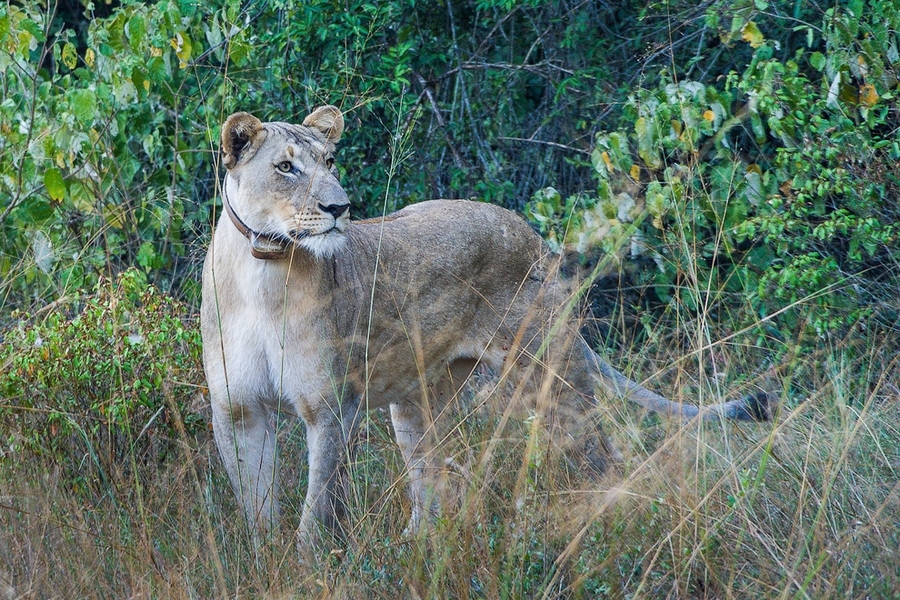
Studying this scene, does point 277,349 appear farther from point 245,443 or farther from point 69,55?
point 69,55

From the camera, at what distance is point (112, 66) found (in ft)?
18.7

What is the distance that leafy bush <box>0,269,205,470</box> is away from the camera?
4.39m

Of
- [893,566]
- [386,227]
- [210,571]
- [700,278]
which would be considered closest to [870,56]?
[700,278]

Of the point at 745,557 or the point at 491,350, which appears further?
the point at 491,350

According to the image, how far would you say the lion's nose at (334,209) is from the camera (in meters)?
3.85

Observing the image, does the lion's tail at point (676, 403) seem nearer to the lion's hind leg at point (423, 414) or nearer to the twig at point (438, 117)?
the lion's hind leg at point (423, 414)

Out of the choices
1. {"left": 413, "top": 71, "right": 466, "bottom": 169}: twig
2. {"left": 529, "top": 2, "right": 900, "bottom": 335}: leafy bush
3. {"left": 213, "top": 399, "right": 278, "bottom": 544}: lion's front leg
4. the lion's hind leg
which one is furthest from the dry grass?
{"left": 413, "top": 71, "right": 466, "bottom": 169}: twig

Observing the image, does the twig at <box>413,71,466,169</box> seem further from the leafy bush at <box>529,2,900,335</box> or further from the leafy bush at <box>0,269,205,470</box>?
the leafy bush at <box>0,269,205,470</box>

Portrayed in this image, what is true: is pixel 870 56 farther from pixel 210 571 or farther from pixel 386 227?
pixel 210 571

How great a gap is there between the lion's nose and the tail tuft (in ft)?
5.19

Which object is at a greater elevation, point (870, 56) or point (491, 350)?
point (870, 56)

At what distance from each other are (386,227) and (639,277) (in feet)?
6.91

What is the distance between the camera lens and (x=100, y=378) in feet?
14.9

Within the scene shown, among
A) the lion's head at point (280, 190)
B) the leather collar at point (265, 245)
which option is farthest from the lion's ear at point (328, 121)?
the leather collar at point (265, 245)
